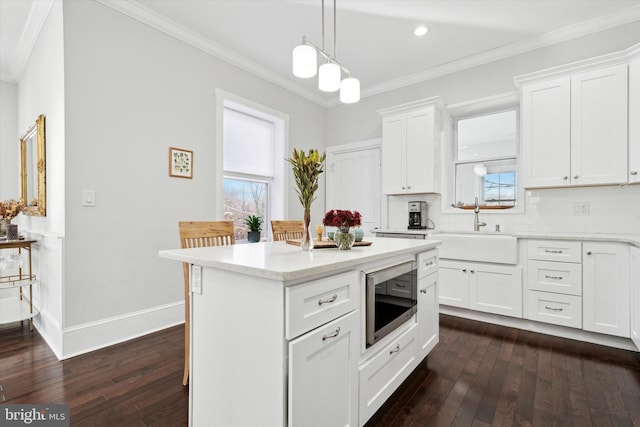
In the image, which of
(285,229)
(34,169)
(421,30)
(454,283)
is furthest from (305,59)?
(34,169)

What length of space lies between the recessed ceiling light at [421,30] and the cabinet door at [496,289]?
2423 millimetres

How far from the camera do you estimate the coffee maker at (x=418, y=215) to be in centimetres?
388

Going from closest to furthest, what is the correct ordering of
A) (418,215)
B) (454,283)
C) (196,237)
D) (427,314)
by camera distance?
(196,237)
(427,314)
(454,283)
(418,215)

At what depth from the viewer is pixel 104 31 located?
259 centimetres

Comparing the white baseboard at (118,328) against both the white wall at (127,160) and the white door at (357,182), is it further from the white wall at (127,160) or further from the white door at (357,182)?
the white door at (357,182)

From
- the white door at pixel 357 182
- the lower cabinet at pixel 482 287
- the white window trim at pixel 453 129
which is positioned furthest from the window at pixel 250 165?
the lower cabinet at pixel 482 287

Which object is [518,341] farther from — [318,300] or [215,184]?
[215,184]

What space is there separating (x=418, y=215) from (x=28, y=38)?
4.63 metres

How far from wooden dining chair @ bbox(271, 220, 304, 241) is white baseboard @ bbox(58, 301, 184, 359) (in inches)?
51.6

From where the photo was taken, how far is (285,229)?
2.78 m

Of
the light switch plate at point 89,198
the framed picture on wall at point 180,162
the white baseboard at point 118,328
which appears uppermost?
the framed picture on wall at point 180,162

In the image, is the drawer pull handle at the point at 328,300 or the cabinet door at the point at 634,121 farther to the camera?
the cabinet door at the point at 634,121

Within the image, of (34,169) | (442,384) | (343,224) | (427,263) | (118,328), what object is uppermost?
(34,169)

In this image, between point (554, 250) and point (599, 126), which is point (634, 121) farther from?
point (554, 250)
